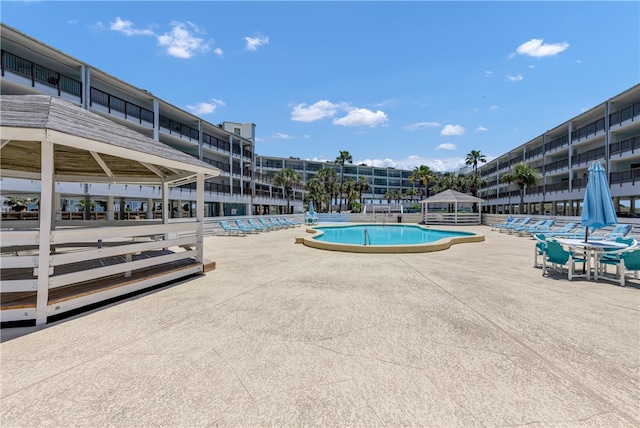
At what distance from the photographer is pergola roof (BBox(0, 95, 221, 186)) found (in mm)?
4270

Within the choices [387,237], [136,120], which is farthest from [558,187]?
[136,120]

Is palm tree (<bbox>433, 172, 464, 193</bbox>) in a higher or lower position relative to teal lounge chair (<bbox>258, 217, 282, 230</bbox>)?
higher

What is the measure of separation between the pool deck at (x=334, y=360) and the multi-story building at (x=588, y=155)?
27194 millimetres

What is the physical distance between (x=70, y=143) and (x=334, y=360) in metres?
5.28

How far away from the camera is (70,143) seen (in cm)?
464

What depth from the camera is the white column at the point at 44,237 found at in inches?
172

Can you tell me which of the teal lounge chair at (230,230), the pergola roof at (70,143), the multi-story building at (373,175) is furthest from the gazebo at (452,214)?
the multi-story building at (373,175)

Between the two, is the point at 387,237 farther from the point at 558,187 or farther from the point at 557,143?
the point at 557,143

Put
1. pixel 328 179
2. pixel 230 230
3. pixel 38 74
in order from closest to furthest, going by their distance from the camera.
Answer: pixel 38 74 → pixel 230 230 → pixel 328 179

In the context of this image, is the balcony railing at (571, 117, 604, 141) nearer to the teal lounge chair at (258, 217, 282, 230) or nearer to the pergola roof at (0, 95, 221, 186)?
the teal lounge chair at (258, 217, 282, 230)

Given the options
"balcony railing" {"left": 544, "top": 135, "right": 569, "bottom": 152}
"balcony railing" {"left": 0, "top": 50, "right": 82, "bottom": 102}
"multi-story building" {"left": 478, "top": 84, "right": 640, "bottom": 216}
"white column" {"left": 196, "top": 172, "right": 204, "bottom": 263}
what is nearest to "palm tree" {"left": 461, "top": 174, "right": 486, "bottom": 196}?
"multi-story building" {"left": 478, "top": 84, "right": 640, "bottom": 216}

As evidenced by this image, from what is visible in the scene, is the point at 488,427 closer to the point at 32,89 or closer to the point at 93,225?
the point at 93,225

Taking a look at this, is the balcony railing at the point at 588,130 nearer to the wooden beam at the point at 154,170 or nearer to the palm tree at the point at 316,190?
the wooden beam at the point at 154,170

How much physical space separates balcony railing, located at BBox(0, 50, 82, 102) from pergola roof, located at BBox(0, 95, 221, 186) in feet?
42.7
